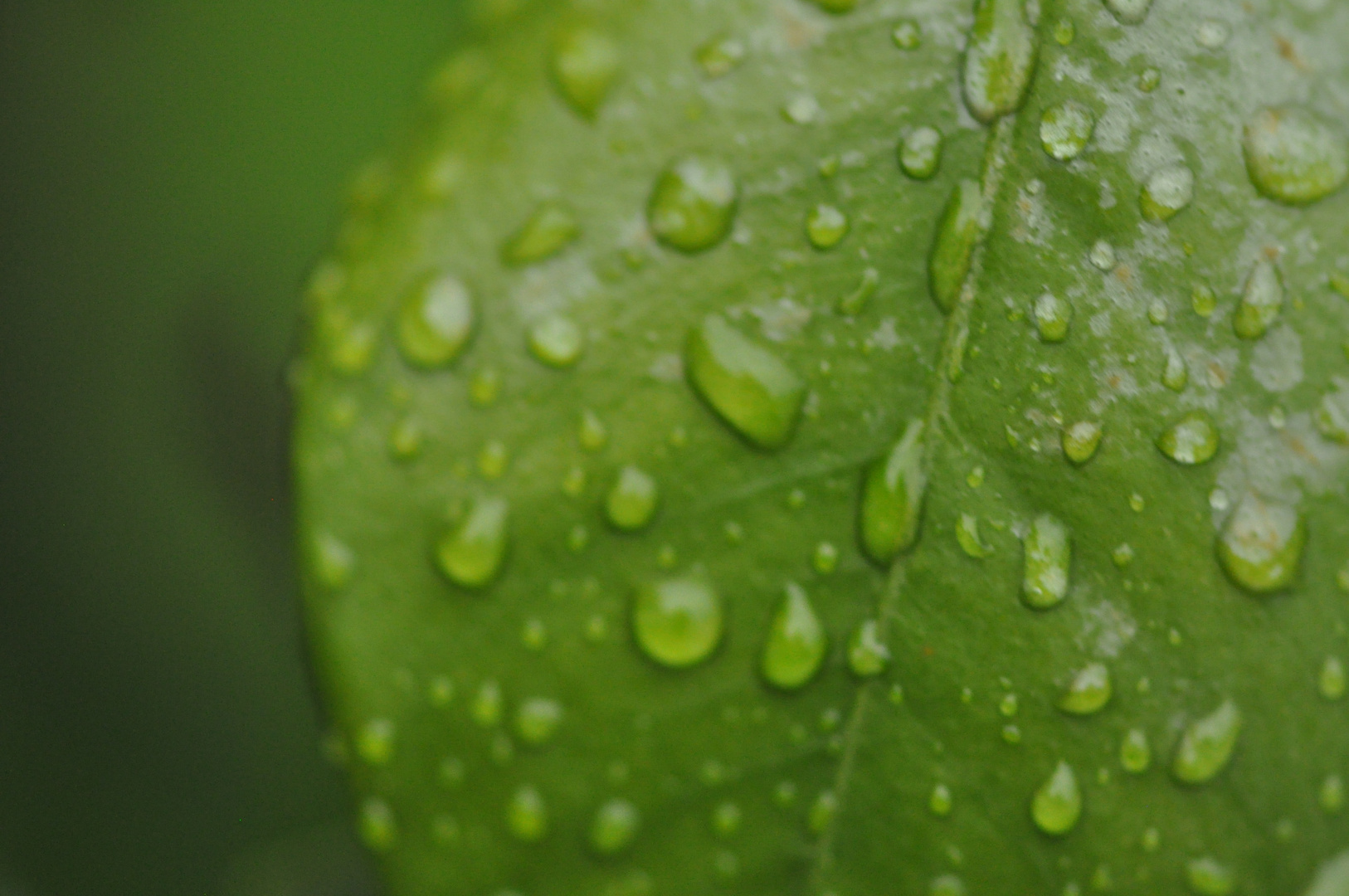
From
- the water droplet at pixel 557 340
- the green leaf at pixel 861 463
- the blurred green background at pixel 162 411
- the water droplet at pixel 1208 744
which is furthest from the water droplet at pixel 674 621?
the blurred green background at pixel 162 411

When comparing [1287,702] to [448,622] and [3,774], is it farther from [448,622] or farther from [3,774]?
[3,774]

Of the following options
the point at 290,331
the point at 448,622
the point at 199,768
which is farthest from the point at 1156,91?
the point at 199,768

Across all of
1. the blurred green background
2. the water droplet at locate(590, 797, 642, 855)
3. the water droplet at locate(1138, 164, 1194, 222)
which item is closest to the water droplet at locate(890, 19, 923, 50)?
the water droplet at locate(1138, 164, 1194, 222)

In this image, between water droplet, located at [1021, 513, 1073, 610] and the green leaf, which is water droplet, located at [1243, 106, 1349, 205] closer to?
the green leaf

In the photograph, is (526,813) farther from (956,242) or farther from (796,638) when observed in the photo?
(956,242)

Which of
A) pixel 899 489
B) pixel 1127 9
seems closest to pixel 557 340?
pixel 899 489
